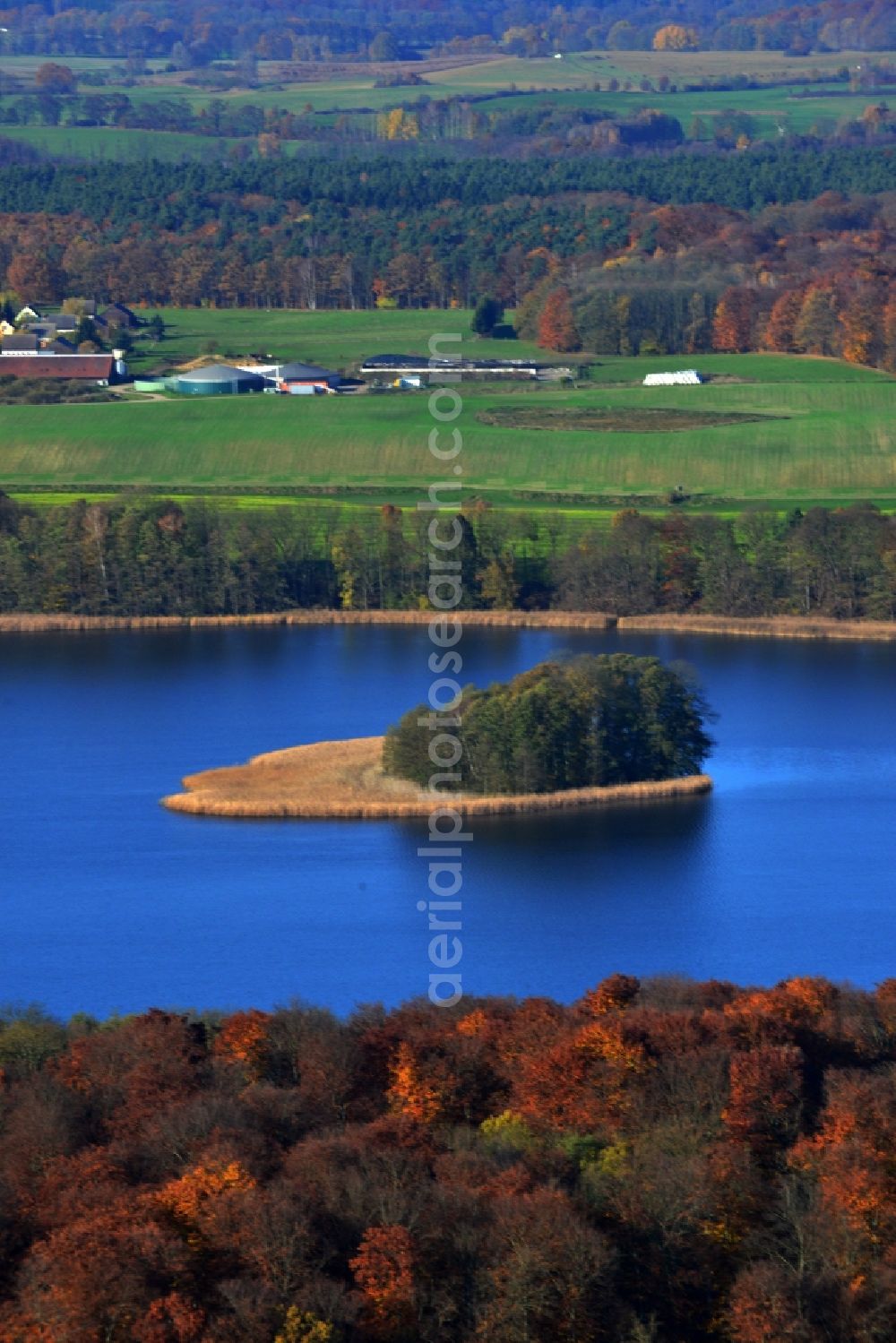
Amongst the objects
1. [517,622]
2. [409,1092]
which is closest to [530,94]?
[517,622]

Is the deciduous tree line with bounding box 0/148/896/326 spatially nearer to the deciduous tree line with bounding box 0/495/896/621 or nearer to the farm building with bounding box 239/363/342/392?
the farm building with bounding box 239/363/342/392

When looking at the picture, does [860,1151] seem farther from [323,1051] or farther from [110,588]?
[110,588]

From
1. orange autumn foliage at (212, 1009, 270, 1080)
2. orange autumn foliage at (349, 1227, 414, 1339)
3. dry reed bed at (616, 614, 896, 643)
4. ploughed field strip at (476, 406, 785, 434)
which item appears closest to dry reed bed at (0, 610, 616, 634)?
dry reed bed at (616, 614, 896, 643)

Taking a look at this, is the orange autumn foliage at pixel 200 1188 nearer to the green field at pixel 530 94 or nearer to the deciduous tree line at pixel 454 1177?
the deciduous tree line at pixel 454 1177

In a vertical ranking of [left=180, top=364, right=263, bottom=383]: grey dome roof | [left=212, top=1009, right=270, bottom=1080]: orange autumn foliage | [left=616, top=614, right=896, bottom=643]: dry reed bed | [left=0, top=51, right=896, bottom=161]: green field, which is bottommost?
[left=212, top=1009, right=270, bottom=1080]: orange autumn foliage

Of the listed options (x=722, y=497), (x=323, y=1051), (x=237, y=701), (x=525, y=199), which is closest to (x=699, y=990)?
(x=323, y=1051)

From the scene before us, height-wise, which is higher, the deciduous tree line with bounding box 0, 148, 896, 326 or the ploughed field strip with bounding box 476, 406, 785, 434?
the deciduous tree line with bounding box 0, 148, 896, 326

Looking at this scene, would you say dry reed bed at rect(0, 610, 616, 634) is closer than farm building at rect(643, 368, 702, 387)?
Yes

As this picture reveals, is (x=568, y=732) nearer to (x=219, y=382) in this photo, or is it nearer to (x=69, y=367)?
(x=219, y=382)
